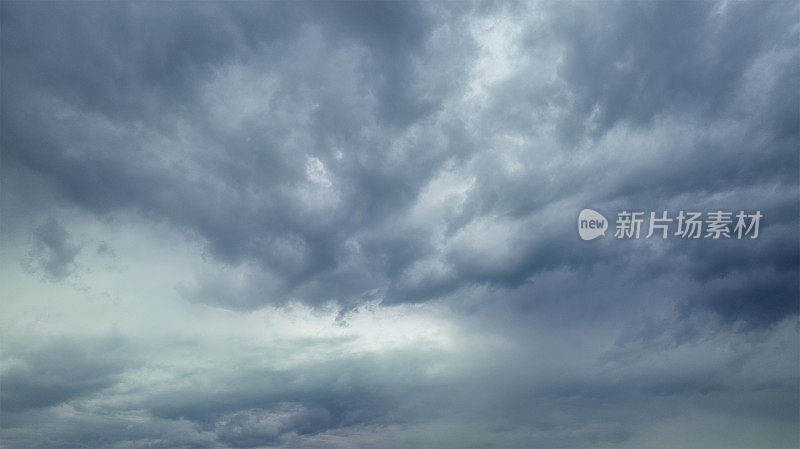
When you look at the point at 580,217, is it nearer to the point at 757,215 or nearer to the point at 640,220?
the point at 640,220

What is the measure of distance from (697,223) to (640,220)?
10.8 meters

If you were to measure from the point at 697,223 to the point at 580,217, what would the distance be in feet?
71.1

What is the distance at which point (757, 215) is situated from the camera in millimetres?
89938

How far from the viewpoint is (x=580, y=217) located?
100812 millimetres

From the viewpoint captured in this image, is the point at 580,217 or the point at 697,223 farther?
the point at 580,217

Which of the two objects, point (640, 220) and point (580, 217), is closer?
point (640, 220)

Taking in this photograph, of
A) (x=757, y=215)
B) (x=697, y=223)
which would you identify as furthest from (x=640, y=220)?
Answer: (x=757, y=215)

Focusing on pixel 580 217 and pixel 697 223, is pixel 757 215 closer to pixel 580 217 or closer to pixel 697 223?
pixel 697 223

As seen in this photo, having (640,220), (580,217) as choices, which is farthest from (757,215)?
(580,217)

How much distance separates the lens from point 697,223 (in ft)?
300

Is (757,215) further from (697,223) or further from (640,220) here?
(640,220)

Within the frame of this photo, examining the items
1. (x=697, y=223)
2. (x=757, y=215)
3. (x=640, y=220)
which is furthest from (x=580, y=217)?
(x=757, y=215)

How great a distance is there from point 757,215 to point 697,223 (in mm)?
10958

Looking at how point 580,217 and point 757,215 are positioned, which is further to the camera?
point 580,217
